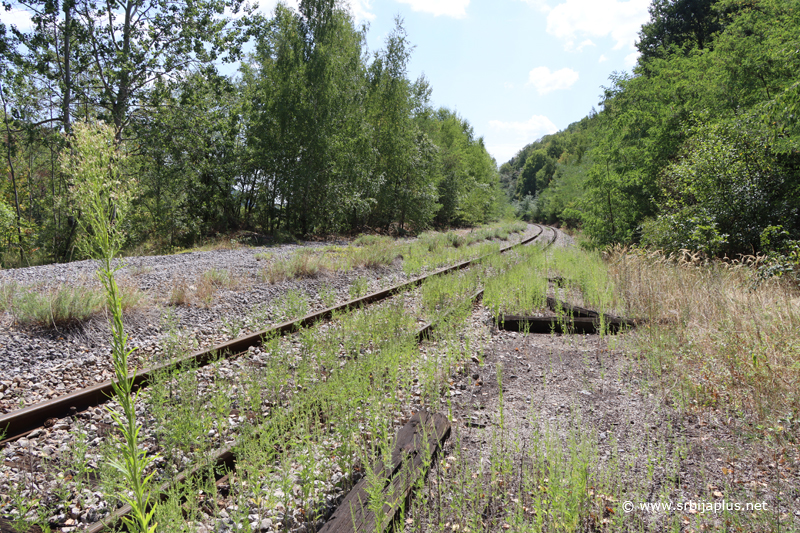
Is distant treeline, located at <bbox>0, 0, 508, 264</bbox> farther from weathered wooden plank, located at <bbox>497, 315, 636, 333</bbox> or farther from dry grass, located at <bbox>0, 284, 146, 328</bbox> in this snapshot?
weathered wooden plank, located at <bbox>497, 315, 636, 333</bbox>

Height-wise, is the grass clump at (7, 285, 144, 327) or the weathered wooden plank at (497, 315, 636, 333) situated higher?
the grass clump at (7, 285, 144, 327)

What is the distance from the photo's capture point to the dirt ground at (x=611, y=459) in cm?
245

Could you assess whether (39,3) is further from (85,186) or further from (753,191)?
(753,191)

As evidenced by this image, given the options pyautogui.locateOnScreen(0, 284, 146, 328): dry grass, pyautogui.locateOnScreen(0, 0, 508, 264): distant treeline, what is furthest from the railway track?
pyautogui.locateOnScreen(0, 0, 508, 264): distant treeline

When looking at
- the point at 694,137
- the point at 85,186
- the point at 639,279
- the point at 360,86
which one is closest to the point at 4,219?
the point at 360,86

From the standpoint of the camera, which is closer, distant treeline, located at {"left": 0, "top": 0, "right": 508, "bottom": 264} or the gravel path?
the gravel path

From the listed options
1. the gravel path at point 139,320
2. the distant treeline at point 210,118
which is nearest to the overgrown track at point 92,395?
the gravel path at point 139,320

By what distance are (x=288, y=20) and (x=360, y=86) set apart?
494cm

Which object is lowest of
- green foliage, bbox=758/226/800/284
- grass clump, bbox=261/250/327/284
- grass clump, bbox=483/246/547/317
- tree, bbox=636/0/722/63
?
grass clump, bbox=483/246/547/317

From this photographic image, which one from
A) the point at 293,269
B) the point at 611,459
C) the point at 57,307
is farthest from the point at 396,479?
the point at 293,269

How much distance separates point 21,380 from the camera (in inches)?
161

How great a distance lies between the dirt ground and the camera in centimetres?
245

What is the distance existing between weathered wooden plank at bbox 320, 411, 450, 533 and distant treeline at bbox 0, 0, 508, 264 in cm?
1523

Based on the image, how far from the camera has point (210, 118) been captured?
1706cm
